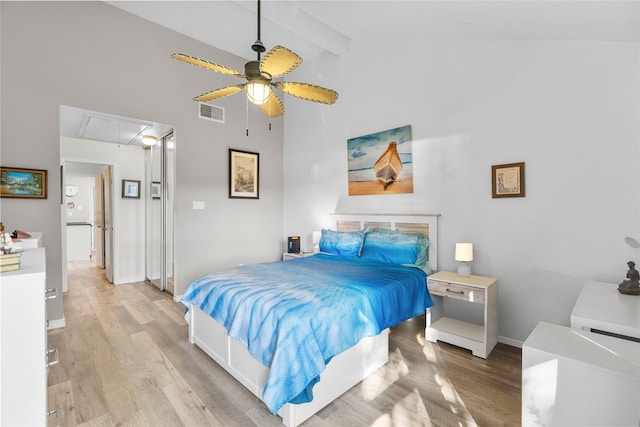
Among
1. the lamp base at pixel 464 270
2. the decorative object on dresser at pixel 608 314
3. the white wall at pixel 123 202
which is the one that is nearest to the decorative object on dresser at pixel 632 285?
the decorative object on dresser at pixel 608 314

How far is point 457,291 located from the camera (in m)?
2.66

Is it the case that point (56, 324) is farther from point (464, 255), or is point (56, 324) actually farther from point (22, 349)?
point (464, 255)

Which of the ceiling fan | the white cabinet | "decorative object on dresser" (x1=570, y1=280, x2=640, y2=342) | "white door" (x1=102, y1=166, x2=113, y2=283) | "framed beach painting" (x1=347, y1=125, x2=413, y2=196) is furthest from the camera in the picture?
"white door" (x1=102, y1=166, x2=113, y2=283)

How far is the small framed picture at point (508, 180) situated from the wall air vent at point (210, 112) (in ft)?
12.2

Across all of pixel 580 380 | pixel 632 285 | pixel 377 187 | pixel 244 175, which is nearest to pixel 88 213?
pixel 244 175

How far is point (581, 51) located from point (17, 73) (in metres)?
5.15

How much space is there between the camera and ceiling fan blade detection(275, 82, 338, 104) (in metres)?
2.25

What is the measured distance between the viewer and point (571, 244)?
2447 mm

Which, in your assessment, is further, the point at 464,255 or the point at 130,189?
the point at 130,189

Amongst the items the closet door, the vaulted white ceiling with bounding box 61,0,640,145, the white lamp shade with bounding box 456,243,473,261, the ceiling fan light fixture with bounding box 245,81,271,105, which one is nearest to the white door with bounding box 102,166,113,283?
the closet door

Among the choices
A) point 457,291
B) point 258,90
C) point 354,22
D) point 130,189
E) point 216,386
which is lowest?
point 216,386

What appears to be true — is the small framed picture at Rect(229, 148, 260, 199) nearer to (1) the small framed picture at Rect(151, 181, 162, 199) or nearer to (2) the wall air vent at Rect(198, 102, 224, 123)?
(2) the wall air vent at Rect(198, 102, 224, 123)

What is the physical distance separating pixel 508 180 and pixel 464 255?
2.67ft

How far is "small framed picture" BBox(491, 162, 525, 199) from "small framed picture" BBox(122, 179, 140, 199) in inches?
222
